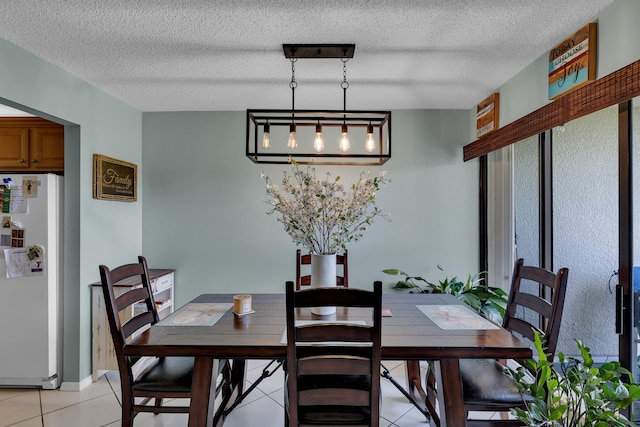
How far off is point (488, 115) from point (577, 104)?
1.20m

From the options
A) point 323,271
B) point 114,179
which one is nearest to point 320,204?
point 323,271

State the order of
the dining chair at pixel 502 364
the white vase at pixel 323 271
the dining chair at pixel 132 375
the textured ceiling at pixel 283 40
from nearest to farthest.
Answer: the dining chair at pixel 502 364 → the dining chair at pixel 132 375 → the textured ceiling at pixel 283 40 → the white vase at pixel 323 271

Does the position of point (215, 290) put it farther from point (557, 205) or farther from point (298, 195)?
point (557, 205)

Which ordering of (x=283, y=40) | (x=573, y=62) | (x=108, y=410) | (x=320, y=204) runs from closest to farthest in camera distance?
(x=320, y=204)
(x=573, y=62)
(x=283, y=40)
(x=108, y=410)

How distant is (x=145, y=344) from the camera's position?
5.43 ft

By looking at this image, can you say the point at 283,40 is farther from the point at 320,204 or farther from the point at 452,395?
the point at 452,395

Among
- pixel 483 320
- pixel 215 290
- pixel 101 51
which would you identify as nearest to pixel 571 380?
pixel 483 320

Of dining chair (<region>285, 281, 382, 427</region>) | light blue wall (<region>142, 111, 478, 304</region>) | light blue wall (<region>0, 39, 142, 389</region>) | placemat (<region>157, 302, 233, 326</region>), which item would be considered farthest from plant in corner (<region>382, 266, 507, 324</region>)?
light blue wall (<region>0, 39, 142, 389</region>)

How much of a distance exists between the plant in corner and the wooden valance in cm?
129

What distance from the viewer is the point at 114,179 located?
10.8 feet

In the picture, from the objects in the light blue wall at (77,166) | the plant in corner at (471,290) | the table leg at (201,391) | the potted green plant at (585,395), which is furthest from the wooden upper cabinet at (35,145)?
the potted green plant at (585,395)

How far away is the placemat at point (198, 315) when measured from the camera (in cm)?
196

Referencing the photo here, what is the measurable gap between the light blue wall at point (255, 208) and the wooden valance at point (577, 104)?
781 mm

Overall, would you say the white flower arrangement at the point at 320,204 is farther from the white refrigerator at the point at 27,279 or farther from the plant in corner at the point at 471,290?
the white refrigerator at the point at 27,279
